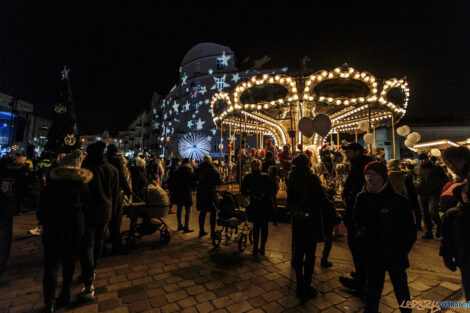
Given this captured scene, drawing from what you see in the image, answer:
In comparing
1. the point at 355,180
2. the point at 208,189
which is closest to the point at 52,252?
the point at 208,189

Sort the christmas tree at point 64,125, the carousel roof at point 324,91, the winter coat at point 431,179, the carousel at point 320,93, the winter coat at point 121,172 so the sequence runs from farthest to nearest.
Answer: the christmas tree at point 64,125 < the carousel roof at point 324,91 < the carousel at point 320,93 < the winter coat at point 431,179 < the winter coat at point 121,172

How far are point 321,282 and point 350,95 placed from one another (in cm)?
783

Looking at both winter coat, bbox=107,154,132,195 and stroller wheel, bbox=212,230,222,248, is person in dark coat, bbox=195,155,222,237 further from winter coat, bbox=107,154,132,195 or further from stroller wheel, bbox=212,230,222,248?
winter coat, bbox=107,154,132,195

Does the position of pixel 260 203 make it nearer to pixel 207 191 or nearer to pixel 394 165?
pixel 207 191

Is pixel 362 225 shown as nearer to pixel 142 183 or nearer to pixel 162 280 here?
pixel 162 280

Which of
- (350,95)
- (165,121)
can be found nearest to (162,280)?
(350,95)

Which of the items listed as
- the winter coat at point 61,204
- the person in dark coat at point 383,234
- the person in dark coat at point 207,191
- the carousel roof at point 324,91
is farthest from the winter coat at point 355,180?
the carousel roof at point 324,91

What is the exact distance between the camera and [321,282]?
3.10 meters

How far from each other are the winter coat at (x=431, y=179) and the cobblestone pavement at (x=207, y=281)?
5.20 feet

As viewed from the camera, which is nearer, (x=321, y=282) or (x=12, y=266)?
(x=321, y=282)

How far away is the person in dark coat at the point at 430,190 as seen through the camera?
206 inches

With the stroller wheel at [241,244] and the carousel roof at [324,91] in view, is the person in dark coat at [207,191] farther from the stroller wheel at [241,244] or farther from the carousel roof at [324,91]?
the carousel roof at [324,91]

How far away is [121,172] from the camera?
3986 mm

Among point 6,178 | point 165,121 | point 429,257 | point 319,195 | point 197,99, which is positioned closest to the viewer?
point 319,195
